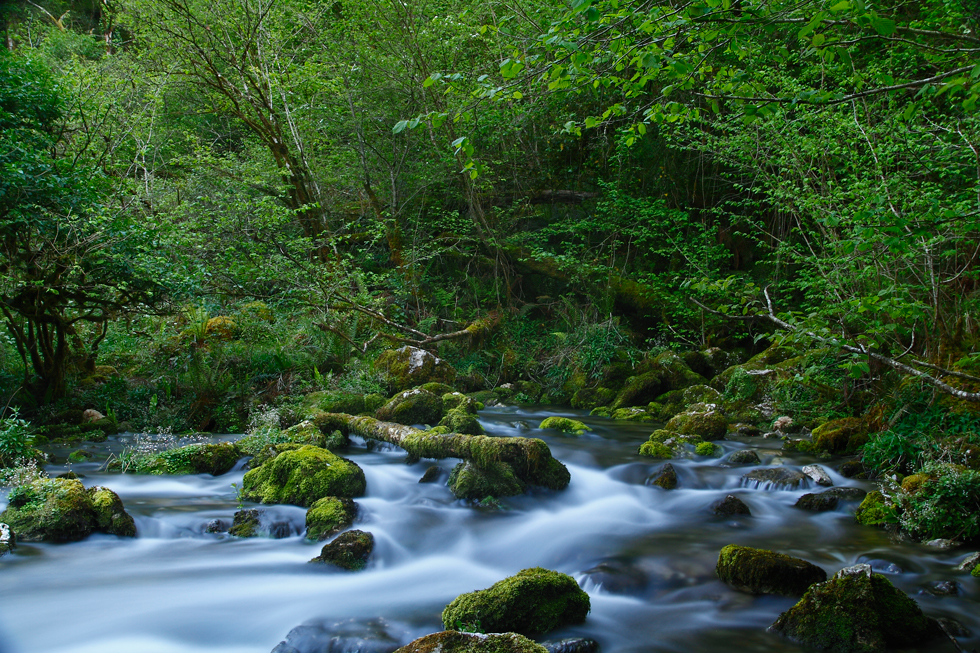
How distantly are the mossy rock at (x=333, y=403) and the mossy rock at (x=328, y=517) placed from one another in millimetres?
4184

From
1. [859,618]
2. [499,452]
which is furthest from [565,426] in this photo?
[859,618]

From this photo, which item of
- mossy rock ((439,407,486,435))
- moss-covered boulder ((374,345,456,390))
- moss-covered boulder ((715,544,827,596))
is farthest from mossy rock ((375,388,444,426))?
moss-covered boulder ((715,544,827,596))

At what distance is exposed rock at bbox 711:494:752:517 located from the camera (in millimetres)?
6609

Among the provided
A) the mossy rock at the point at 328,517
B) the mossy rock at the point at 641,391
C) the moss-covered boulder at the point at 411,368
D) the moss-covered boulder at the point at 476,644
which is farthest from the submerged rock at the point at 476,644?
the mossy rock at the point at 641,391

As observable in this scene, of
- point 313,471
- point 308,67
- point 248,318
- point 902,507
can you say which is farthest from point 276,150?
point 902,507

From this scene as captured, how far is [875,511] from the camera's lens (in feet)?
19.9

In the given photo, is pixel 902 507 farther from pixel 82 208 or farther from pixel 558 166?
pixel 558 166

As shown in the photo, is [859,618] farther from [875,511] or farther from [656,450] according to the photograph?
[656,450]

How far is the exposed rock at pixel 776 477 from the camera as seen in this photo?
23.6 feet

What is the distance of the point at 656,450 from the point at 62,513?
23.0 feet

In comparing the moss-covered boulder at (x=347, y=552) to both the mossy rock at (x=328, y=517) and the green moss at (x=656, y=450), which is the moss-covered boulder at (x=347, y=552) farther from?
the green moss at (x=656, y=450)

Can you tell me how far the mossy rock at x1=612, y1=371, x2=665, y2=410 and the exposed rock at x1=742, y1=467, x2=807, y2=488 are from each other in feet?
15.7

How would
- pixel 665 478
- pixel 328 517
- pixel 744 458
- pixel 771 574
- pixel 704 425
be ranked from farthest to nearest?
pixel 704 425
pixel 744 458
pixel 665 478
pixel 328 517
pixel 771 574

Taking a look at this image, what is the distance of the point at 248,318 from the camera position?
1302 centimetres
